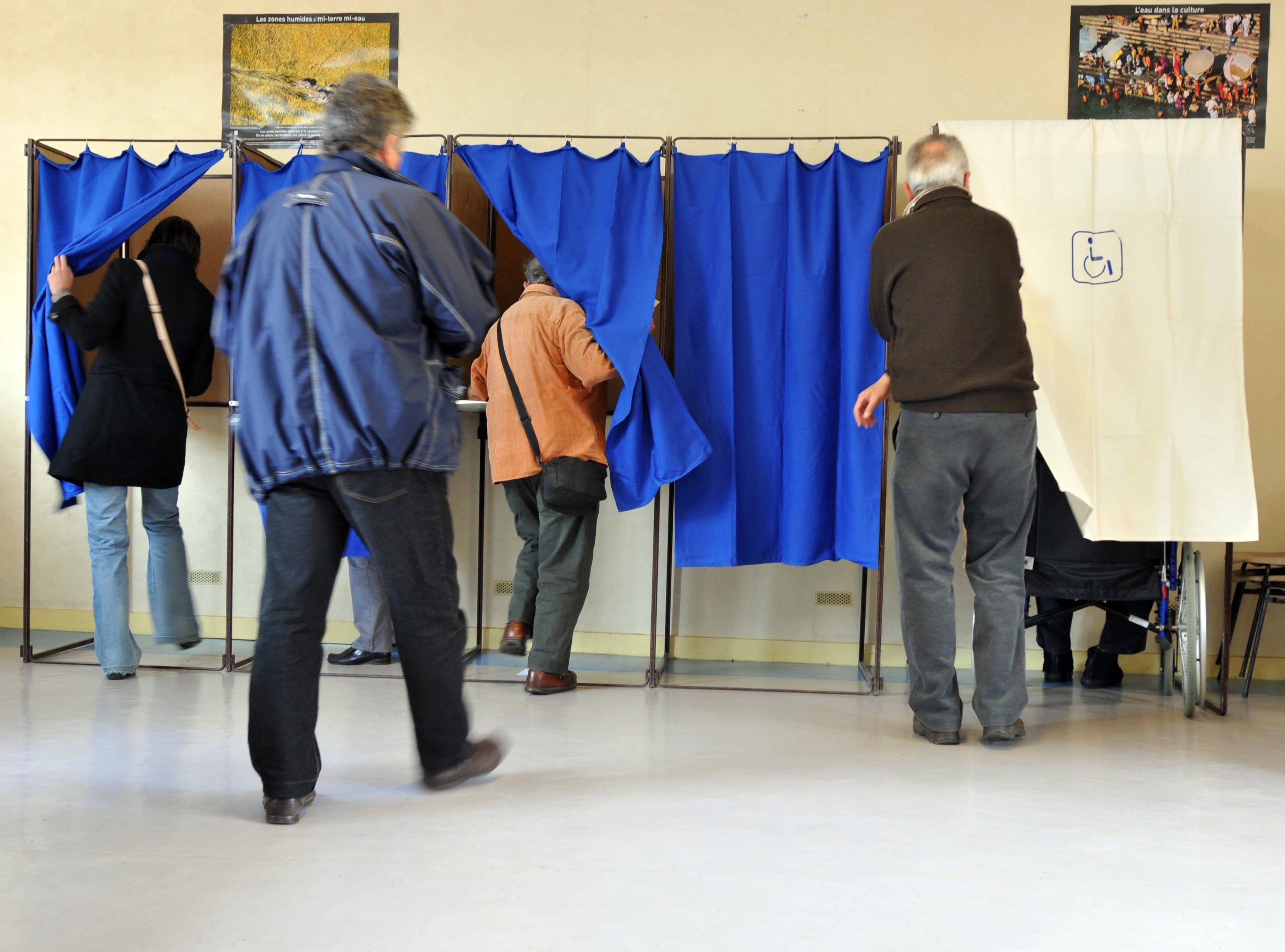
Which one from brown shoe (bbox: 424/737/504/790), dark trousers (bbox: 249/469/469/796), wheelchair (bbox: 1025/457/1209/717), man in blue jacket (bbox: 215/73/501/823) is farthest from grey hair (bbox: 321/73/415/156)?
wheelchair (bbox: 1025/457/1209/717)

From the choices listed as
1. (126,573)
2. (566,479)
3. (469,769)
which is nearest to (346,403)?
(469,769)

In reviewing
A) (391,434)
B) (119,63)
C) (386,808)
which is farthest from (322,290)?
(119,63)

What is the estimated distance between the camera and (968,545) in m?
2.77

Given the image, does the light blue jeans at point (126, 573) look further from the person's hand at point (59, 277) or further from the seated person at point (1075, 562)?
the seated person at point (1075, 562)

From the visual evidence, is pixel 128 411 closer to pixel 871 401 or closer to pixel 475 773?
pixel 475 773

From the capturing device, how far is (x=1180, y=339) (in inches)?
127

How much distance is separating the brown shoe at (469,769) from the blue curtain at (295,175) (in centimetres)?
213

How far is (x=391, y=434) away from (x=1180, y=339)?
2564mm

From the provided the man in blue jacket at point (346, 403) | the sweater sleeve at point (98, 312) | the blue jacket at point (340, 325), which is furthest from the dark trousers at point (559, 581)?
the sweater sleeve at point (98, 312)

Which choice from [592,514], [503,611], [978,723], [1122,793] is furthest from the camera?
[503,611]

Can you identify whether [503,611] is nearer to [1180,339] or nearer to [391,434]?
[391,434]

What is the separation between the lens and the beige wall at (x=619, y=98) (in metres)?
4.04

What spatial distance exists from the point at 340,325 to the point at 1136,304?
2519mm

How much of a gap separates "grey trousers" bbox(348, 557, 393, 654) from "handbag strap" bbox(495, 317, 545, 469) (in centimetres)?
90
